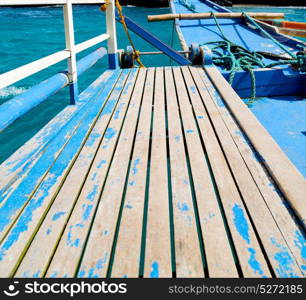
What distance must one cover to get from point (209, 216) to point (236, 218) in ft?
0.32

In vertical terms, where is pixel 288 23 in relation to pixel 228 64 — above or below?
above

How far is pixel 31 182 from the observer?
1393 millimetres

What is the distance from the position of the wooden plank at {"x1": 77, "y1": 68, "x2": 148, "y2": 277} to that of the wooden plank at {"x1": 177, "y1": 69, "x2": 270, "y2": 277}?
42cm

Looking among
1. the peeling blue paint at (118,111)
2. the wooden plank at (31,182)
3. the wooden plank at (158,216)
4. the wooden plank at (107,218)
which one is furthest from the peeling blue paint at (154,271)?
the peeling blue paint at (118,111)

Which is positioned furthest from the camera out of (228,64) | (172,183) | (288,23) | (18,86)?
(18,86)

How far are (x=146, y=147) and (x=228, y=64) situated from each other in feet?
8.44

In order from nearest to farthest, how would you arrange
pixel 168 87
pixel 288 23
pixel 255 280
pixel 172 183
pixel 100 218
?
pixel 255 280 < pixel 100 218 < pixel 172 183 < pixel 168 87 < pixel 288 23

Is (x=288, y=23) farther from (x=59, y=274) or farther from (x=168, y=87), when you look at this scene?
(x=59, y=274)

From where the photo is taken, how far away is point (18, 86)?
6582 mm

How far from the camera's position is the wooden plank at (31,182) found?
118 cm

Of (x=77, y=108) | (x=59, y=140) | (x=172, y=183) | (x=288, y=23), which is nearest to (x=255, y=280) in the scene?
(x=172, y=183)

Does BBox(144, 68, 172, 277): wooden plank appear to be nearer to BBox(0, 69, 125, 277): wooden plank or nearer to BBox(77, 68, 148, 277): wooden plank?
BBox(77, 68, 148, 277): wooden plank

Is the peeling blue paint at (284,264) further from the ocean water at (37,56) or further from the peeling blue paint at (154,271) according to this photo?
Answer: the ocean water at (37,56)

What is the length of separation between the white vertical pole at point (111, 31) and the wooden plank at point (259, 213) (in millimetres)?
2174
